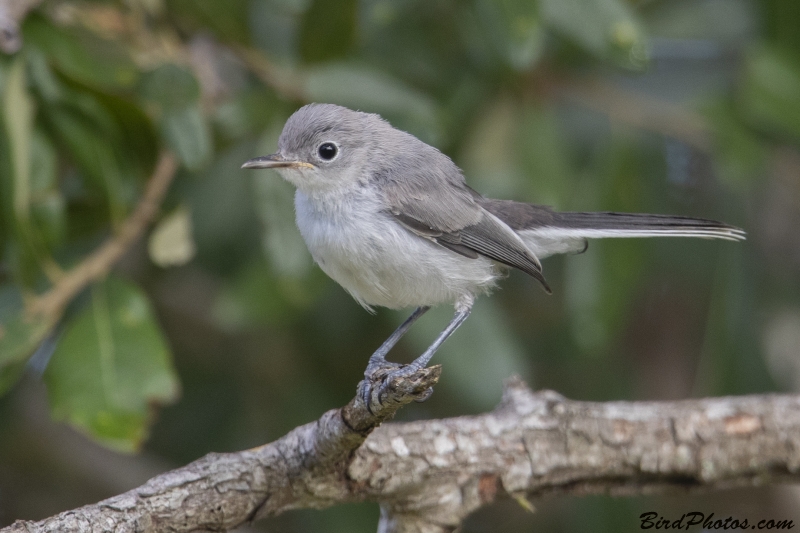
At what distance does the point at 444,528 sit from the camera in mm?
2498

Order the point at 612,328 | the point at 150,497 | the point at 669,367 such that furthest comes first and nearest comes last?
the point at 669,367
the point at 612,328
the point at 150,497

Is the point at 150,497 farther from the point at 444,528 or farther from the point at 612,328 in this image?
the point at 612,328

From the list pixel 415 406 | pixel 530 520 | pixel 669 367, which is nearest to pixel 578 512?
pixel 530 520

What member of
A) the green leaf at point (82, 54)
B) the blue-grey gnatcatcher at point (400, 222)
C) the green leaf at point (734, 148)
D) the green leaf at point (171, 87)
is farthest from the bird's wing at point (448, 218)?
the green leaf at point (734, 148)

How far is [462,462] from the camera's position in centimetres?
255

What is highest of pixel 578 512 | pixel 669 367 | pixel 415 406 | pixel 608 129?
pixel 608 129

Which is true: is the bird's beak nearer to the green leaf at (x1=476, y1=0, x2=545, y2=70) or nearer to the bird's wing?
the bird's wing

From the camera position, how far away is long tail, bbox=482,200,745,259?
271cm

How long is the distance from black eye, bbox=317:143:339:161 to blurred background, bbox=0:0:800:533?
44 centimetres

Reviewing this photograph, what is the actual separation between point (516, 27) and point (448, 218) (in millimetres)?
752

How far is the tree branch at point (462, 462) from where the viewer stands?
2131 millimetres

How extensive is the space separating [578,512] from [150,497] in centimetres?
245

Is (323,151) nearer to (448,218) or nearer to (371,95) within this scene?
(448,218)

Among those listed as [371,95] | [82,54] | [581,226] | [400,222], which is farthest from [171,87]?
[581,226]
